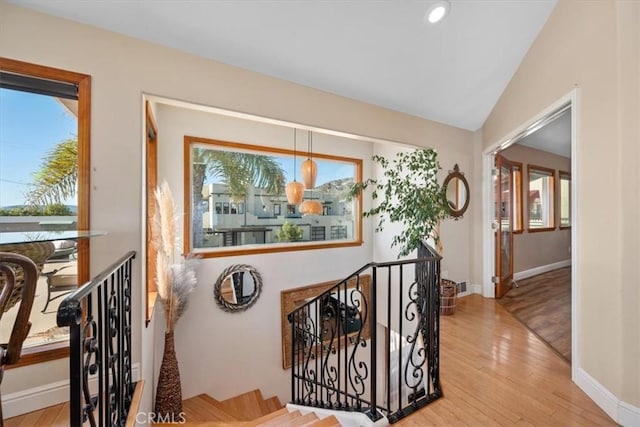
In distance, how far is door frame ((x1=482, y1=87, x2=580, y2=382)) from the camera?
1936 millimetres

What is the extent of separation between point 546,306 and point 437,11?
3673 mm

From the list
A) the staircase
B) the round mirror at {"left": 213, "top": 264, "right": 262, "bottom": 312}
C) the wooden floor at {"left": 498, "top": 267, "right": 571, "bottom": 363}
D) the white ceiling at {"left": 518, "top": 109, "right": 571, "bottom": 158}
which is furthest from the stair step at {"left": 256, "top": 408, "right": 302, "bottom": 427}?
the white ceiling at {"left": 518, "top": 109, "right": 571, "bottom": 158}

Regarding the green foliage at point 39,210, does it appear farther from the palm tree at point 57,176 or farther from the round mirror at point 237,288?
the round mirror at point 237,288

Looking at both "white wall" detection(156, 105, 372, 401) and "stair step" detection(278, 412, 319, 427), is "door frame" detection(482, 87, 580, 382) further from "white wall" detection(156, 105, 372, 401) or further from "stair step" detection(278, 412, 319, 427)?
"white wall" detection(156, 105, 372, 401)

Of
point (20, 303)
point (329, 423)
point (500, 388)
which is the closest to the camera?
point (20, 303)

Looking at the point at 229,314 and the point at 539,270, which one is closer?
the point at 229,314

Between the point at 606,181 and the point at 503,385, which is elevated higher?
the point at 606,181

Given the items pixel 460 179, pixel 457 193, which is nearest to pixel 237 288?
pixel 457 193

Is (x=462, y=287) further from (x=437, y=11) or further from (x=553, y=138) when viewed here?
(x=437, y=11)

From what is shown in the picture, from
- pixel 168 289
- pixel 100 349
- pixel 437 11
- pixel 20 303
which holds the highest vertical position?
pixel 437 11

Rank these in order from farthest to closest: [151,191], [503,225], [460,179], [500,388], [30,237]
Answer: [503,225], [460,179], [151,191], [500,388], [30,237]

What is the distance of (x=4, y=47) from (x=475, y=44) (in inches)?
137

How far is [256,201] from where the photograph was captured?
3859mm

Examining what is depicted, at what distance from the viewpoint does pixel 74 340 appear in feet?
2.70
